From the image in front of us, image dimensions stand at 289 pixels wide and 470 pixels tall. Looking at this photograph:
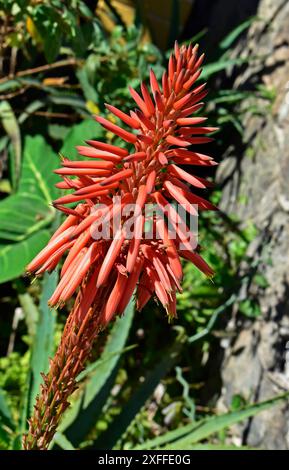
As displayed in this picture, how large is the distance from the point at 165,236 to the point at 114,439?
106cm

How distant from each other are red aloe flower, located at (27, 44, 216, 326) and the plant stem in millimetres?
47

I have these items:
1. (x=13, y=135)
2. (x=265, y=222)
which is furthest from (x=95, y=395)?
(x=13, y=135)

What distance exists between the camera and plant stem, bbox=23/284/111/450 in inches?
38.7

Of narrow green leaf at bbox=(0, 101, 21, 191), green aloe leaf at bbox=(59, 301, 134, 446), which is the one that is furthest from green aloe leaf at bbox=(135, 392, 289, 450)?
narrow green leaf at bbox=(0, 101, 21, 191)

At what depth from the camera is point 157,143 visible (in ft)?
2.98

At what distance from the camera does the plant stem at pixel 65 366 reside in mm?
983

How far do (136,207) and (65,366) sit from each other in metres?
0.34

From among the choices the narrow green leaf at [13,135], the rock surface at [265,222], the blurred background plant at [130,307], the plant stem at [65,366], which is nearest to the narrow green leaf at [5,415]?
the blurred background plant at [130,307]

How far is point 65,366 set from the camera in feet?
3.34

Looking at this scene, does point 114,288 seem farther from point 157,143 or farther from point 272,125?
point 272,125

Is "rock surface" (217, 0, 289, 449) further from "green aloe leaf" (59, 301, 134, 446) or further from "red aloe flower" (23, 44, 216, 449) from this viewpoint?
"red aloe flower" (23, 44, 216, 449)
